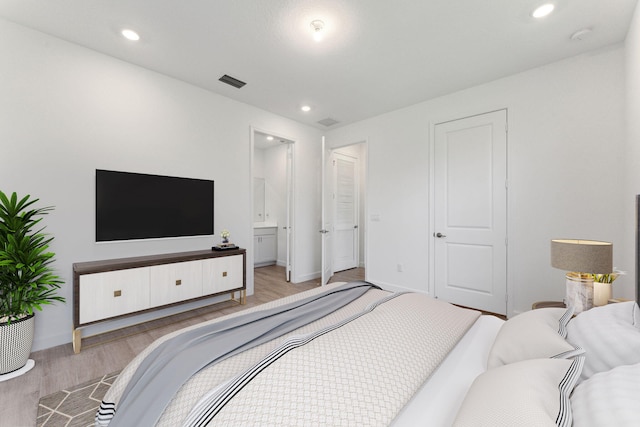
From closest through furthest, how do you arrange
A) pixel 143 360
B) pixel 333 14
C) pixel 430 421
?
1. pixel 430 421
2. pixel 143 360
3. pixel 333 14

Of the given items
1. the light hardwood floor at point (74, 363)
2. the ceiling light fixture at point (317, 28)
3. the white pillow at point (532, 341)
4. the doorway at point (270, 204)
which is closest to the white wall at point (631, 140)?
the white pillow at point (532, 341)

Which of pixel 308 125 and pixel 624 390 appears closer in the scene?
pixel 624 390

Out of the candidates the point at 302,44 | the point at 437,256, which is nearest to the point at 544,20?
the point at 302,44

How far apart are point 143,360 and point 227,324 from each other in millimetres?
362

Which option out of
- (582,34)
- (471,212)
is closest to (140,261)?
(471,212)

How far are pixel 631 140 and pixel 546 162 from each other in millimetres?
674

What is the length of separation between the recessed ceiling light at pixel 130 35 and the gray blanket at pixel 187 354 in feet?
8.39

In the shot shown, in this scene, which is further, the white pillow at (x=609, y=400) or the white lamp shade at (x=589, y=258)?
the white lamp shade at (x=589, y=258)

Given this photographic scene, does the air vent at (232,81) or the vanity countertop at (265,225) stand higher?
the air vent at (232,81)

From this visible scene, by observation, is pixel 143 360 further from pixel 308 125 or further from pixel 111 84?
pixel 308 125

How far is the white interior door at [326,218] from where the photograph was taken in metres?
4.12

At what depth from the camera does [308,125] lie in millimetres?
4625

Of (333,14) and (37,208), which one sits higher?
(333,14)

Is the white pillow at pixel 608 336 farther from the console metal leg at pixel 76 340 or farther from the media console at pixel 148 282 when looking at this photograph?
the console metal leg at pixel 76 340
